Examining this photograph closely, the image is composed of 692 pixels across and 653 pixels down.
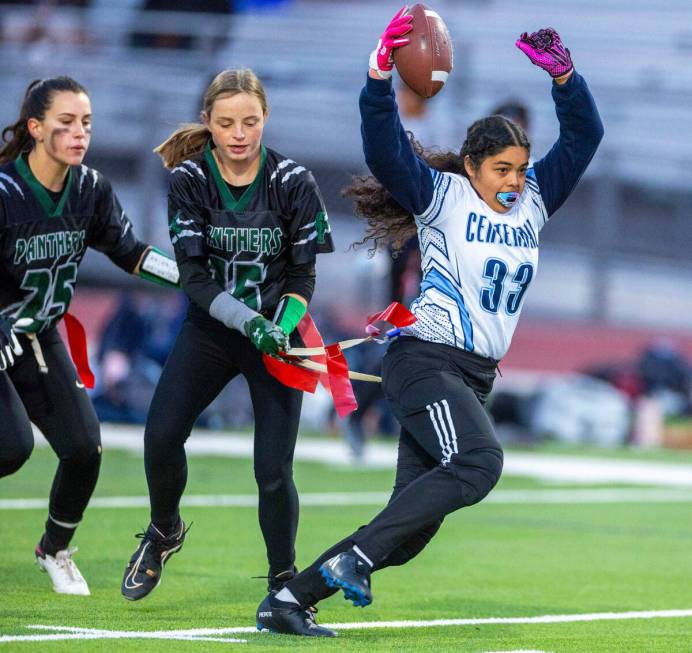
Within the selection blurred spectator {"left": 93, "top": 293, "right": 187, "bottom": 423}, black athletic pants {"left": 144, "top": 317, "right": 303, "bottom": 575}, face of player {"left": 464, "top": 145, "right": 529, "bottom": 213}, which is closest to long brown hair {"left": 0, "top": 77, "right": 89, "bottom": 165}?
black athletic pants {"left": 144, "top": 317, "right": 303, "bottom": 575}

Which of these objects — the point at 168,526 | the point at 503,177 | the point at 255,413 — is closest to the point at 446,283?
the point at 503,177

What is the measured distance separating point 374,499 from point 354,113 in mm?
9825

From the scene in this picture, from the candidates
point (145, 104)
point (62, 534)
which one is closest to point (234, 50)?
point (145, 104)

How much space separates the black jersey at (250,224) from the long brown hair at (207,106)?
0.16 metres

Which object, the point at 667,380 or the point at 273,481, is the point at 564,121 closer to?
the point at 273,481

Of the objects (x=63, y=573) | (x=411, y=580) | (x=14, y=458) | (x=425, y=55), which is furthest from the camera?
(x=411, y=580)

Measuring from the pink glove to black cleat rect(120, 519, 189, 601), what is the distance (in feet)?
6.83

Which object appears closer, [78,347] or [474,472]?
[474,472]

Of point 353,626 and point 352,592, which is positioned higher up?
point 352,592

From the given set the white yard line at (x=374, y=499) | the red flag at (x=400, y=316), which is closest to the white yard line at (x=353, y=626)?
the red flag at (x=400, y=316)

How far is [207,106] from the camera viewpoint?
5.07m

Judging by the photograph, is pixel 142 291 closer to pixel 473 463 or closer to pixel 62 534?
pixel 62 534

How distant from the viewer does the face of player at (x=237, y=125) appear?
16.2 feet

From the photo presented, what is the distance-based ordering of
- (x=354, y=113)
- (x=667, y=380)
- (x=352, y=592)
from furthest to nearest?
(x=354, y=113)
(x=667, y=380)
(x=352, y=592)
